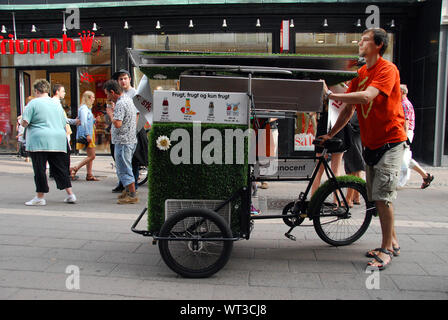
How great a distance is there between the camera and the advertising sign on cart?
326 cm

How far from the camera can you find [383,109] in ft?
11.1

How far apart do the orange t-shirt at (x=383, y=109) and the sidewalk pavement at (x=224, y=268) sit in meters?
1.17

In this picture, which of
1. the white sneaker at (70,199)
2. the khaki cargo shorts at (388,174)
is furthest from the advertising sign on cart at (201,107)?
the white sneaker at (70,199)

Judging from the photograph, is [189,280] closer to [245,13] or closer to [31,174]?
[31,174]

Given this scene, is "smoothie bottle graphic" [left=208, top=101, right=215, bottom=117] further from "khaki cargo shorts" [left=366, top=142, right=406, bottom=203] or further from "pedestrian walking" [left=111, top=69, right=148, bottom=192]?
"pedestrian walking" [left=111, top=69, right=148, bottom=192]

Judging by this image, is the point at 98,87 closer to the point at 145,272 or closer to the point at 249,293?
the point at 145,272

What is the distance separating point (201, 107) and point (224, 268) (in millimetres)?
1448

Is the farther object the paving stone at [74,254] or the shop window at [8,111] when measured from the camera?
the shop window at [8,111]

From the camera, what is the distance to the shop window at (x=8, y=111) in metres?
12.8

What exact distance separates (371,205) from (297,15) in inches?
340

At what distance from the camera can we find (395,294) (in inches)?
117

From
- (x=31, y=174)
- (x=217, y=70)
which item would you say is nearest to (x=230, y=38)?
(x=31, y=174)

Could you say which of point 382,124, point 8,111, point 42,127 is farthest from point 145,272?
point 8,111

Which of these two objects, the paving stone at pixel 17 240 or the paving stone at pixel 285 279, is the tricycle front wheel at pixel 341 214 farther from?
the paving stone at pixel 17 240
